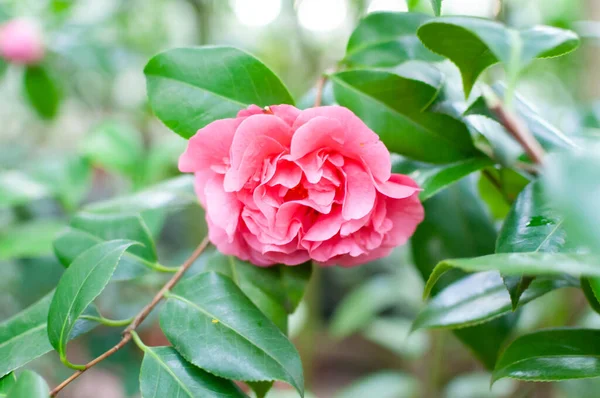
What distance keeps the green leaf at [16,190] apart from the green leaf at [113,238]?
1.42ft

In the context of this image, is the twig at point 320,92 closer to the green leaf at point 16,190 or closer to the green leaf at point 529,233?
the green leaf at point 529,233

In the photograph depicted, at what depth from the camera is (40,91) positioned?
1317mm

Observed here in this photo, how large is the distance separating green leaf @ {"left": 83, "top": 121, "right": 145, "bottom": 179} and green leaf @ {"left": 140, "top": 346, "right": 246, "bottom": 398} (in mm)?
818

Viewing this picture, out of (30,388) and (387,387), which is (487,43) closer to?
(30,388)

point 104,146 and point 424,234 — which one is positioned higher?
point 424,234

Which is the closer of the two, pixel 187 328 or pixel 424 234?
pixel 187 328

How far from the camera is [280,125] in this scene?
43cm

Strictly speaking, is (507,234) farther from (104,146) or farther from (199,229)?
(199,229)

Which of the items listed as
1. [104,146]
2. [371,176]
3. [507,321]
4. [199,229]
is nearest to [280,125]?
[371,176]

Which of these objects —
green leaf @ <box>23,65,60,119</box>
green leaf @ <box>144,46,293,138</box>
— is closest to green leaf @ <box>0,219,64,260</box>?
green leaf @ <box>23,65,60,119</box>

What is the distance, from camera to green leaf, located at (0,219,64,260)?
3.36ft

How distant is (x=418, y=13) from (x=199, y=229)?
1.31m

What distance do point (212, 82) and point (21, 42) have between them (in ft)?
3.33

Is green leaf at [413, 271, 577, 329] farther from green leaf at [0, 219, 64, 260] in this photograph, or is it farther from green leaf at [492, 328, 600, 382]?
green leaf at [0, 219, 64, 260]
